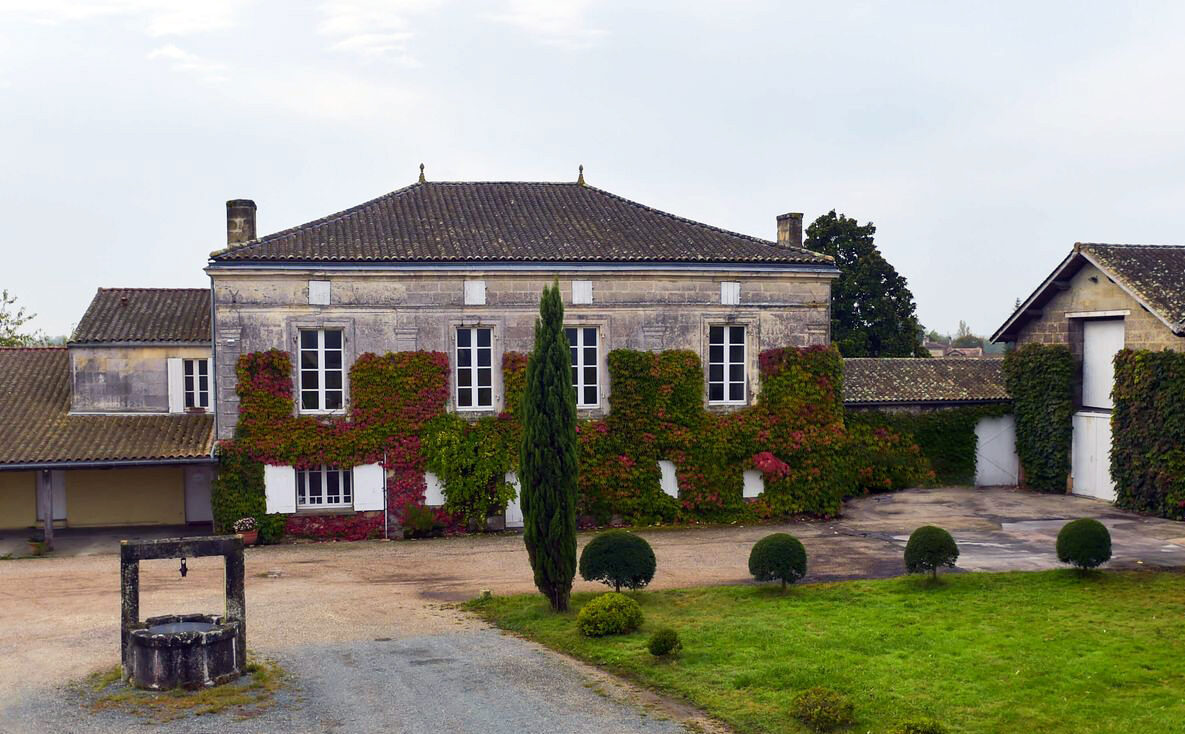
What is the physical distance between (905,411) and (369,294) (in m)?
16.5

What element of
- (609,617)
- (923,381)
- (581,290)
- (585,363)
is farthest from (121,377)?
(923,381)

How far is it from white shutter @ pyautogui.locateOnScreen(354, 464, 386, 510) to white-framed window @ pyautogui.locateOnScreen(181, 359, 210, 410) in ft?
16.1

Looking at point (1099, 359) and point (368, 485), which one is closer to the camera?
point (368, 485)

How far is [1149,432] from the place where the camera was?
92.0ft

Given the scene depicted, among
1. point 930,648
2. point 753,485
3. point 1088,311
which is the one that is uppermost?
point 1088,311

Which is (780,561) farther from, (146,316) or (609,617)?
(146,316)

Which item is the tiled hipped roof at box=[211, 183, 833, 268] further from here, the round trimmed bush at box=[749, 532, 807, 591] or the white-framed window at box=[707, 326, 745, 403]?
the round trimmed bush at box=[749, 532, 807, 591]

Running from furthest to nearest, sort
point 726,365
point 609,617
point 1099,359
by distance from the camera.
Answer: point 1099,359 < point 726,365 < point 609,617

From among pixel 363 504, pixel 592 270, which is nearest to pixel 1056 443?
pixel 592 270

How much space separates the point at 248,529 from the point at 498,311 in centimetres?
818

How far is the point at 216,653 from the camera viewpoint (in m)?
15.0

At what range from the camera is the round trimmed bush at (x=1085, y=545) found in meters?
20.2

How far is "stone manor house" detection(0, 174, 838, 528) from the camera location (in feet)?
89.8

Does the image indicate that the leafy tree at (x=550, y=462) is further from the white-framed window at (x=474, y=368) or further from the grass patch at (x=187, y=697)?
the white-framed window at (x=474, y=368)
